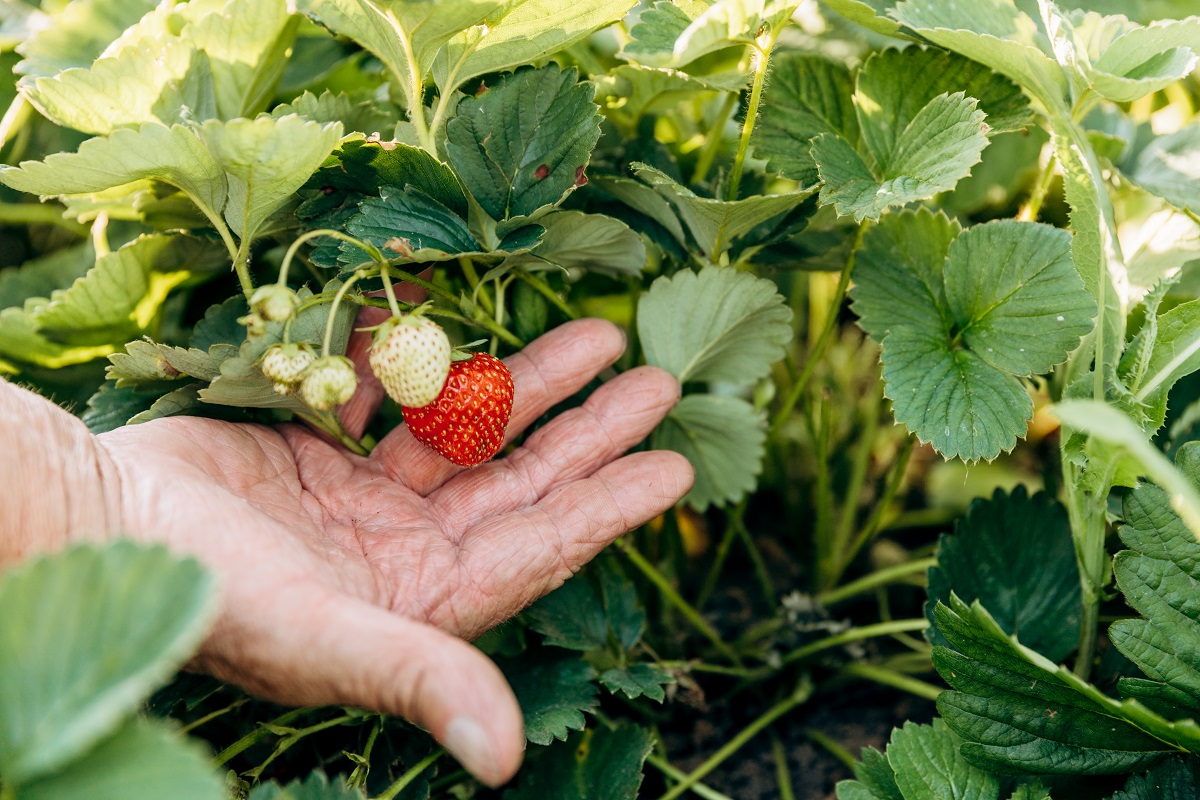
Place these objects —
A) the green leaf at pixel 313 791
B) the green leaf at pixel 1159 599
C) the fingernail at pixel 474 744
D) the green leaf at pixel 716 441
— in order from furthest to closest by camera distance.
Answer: the green leaf at pixel 716 441 → the green leaf at pixel 1159 599 → the green leaf at pixel 313 791 → the fingernail at pixel 474 744

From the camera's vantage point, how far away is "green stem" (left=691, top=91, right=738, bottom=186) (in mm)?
1225

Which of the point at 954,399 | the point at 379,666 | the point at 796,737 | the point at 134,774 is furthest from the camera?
the point at 796,737

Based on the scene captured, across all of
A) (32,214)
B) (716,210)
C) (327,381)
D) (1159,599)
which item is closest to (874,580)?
(1159,599)

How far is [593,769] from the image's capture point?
103 cm

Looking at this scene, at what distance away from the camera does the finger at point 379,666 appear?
647 mm

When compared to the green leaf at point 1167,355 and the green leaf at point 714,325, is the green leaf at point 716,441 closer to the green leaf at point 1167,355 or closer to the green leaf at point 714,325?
the green leaf at point 714,325

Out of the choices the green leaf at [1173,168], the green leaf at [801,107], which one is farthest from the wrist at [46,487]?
the green leaf at [1173,168]

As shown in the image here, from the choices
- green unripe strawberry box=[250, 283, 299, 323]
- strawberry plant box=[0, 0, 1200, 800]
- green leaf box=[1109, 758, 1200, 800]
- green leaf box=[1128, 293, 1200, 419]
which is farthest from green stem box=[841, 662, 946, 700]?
green unripe strawberry box=[250, 283, 299, 323]

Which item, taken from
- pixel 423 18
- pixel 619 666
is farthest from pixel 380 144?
pixel 619 666

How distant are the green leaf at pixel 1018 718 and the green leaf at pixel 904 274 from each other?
37 centimetres

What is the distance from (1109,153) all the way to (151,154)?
4.12ft

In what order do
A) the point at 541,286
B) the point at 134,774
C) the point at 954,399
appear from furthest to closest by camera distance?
the point at 541,286 < the point at 954,399 < the point at 134,774

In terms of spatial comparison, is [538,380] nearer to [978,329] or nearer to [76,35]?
[978,329]

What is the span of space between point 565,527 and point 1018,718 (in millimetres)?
520
